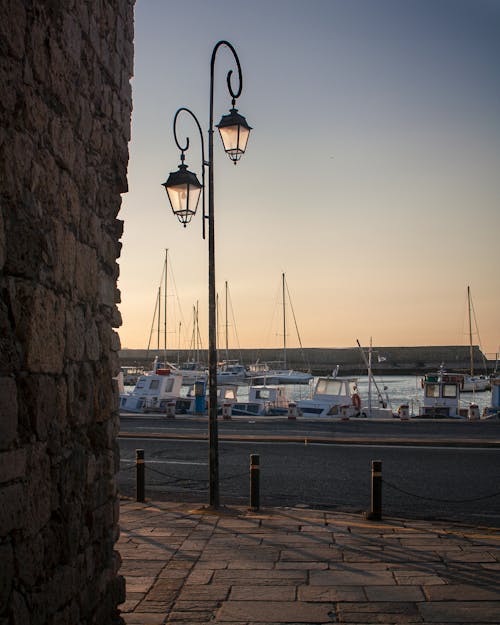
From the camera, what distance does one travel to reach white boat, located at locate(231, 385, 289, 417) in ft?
97.4

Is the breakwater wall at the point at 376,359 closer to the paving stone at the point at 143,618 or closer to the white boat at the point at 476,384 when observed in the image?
the white boat at the point at 476,384

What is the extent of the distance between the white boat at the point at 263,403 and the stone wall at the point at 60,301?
25.0 metres

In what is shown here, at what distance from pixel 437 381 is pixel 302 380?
36.0 m

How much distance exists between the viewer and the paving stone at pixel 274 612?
17.7ft

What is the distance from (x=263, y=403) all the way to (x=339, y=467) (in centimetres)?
1570

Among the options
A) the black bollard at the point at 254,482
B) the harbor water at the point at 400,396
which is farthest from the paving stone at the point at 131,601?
the harbor water at the point at 400,396

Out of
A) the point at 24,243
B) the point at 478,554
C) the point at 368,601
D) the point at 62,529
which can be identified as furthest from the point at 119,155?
the point at 478,554

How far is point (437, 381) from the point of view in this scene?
100ft

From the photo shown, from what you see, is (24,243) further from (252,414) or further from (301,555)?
(252,414)

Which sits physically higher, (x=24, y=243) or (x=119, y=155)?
(x=119, y=155)

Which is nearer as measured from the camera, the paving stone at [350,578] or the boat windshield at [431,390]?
the paving stone at [350,578]

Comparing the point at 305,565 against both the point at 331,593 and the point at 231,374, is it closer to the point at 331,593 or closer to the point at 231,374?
the point at 331,593

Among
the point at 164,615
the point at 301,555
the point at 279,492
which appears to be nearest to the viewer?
the point at 164,615

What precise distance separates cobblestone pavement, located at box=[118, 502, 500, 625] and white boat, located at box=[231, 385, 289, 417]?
65.4ft
